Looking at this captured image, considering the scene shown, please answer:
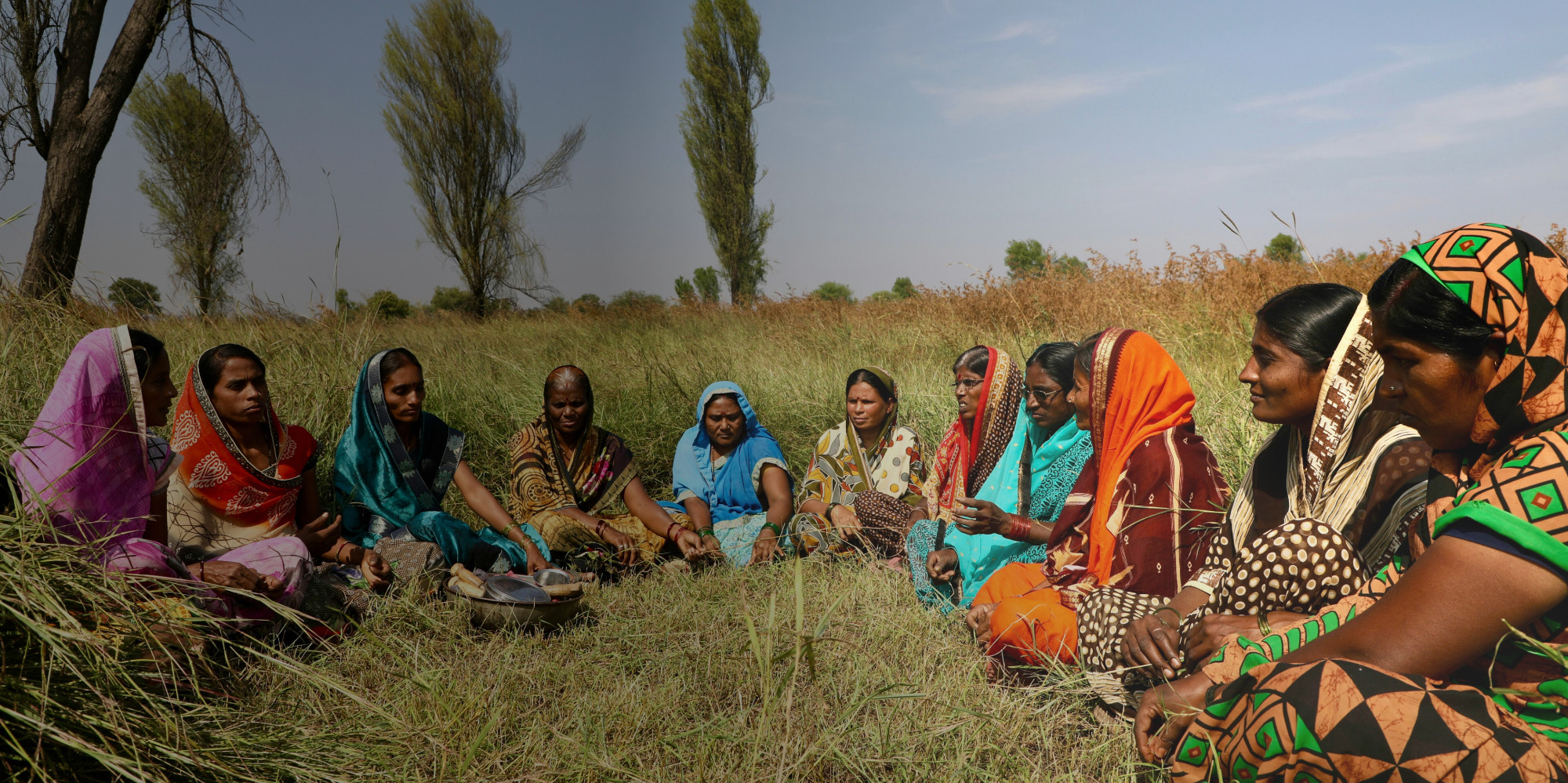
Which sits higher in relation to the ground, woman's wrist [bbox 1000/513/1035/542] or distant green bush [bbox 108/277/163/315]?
distant green bush [bbox 108/277/163/315]

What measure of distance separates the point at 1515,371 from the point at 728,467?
376 centimetres

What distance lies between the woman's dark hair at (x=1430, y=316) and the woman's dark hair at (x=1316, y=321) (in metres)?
0.42

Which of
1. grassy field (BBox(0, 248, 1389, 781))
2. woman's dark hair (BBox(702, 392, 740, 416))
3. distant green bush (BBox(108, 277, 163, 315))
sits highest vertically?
distant green bush (BBox(108, 277, 163, 315))

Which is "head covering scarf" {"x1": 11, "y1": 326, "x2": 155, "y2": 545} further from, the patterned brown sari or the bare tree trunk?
the bare tree trunk

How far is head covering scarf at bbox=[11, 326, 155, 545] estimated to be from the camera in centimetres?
256

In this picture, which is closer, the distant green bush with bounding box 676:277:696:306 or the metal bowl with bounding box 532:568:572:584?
the metal bowl with bounding box 532:568:572:584

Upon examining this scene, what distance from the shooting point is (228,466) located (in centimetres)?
345

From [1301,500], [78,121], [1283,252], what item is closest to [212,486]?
[1301,500]

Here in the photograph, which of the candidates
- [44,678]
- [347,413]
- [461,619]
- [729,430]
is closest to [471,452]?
[347,413]

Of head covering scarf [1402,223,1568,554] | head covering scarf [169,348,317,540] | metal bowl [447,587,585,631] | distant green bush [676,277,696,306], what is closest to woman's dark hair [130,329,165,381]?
head covering scarf [169,348,317,540]

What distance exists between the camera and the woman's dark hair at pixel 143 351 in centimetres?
287

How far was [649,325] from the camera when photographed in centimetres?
1038

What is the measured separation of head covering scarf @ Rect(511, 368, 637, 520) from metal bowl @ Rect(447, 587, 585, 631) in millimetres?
1216

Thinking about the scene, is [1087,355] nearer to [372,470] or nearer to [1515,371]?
[1515,371]
